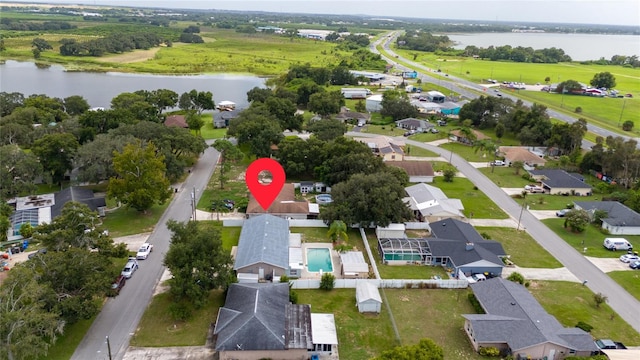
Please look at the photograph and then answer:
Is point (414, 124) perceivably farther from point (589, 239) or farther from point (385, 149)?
point (589, 239)

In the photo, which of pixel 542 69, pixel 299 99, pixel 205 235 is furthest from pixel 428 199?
pixel 542 69

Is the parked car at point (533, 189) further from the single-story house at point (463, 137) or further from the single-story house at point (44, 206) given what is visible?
the single-story house at point (44, 206)

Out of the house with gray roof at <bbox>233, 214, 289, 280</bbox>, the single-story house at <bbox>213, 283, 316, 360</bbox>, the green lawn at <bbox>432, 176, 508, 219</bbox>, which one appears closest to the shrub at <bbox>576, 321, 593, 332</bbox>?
the green lawn at <bbox>432, 176, 508, 219</bbox>

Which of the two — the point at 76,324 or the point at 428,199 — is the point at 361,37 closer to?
the point at 428,199

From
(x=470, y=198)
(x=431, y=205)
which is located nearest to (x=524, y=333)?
(x=431, y=205)

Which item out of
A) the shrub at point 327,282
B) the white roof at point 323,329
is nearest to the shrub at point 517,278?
the shrub at point 327,282

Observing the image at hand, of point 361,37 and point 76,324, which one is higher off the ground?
point 361,37
